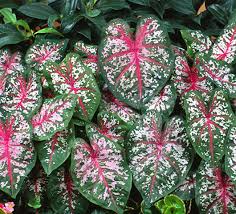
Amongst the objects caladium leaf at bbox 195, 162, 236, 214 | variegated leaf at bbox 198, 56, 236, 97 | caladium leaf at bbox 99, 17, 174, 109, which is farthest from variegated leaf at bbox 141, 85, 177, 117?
caladium leaf at bbox 195, 162, 236, 214

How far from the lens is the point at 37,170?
194cm

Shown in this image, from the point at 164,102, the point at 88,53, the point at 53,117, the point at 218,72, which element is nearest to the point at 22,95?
the point at 53,117

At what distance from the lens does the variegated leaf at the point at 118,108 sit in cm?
191

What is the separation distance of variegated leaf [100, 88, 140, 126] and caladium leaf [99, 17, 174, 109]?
65 millimetres

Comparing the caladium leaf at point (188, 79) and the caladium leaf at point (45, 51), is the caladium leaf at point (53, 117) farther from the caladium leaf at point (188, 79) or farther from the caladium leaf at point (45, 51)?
the caladium leaf at point (188, 79)

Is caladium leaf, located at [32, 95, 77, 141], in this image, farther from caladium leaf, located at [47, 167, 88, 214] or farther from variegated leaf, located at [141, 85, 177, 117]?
variegated leaf, located at [141, 85, 177, 117]

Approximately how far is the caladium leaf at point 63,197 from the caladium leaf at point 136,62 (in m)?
0.42

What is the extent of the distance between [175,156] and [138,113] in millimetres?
244

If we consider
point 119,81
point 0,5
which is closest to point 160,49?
point 119,81

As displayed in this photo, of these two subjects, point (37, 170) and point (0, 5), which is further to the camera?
point (0, 5)

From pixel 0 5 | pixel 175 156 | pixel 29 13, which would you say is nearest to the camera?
pixel 175 156

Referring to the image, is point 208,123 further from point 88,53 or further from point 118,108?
point 88,53

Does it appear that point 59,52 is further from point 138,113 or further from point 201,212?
point 201,212

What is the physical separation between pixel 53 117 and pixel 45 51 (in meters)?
0.41
